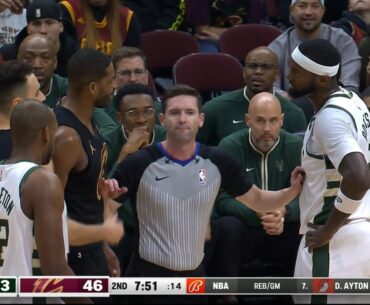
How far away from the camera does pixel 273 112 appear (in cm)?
759

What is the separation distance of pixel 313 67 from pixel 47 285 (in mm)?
2099

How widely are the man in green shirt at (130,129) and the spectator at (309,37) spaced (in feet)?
6.22

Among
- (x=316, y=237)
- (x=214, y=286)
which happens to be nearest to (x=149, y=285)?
(x=214, y=286)

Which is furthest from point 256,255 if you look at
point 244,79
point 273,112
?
point 244,79

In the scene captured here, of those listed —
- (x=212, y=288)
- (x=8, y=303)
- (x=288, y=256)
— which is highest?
(x=8, y=303)

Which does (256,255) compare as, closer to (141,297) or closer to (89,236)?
(141,297)

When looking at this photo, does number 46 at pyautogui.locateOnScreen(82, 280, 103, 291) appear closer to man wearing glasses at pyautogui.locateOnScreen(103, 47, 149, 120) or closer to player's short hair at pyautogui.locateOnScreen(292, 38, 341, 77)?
player's short hair at pyautogui.locateOnScreen(292, 38, 341, 77)

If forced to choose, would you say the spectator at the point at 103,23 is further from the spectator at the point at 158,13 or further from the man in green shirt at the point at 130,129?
the man in green shirt at the point at 130,129

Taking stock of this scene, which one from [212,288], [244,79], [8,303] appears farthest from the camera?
[244,79]

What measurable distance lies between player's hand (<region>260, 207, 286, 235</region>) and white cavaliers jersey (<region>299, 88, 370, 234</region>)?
1.16 metres

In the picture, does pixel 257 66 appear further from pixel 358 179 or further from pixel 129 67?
pixel 358 179

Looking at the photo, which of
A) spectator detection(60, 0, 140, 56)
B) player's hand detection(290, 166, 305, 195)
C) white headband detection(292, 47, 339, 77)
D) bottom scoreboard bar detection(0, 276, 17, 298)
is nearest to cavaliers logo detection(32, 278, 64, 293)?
bottom scoreboard bar detection(0, 276, 17, 298)

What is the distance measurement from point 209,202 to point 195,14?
4.08 m

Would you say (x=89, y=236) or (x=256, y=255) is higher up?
(x=89, y=236)
